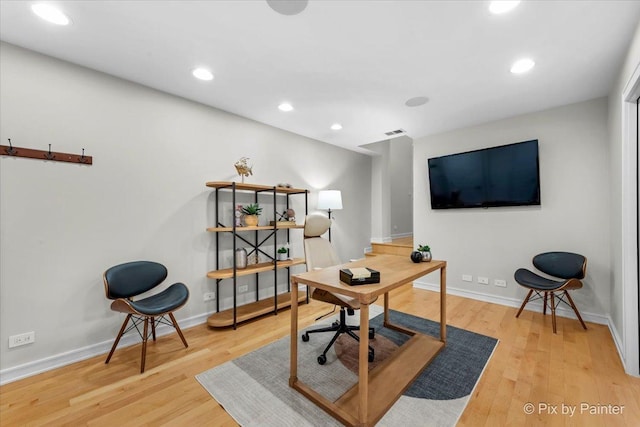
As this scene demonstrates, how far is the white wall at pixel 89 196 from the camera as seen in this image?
2.05 m

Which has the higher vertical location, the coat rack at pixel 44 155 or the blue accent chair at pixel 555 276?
the coat rack at pixel 44 155

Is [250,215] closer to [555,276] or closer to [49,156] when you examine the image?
[49,156]

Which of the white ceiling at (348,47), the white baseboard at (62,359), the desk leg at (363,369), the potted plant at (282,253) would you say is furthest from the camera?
the potted plant at (282,253)

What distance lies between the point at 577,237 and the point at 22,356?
18.1 feet

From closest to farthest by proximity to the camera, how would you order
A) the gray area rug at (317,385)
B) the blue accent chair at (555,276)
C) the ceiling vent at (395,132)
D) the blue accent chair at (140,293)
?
1. the gray area rug at (317,385)
2. the blue accent chair at (140,293)
3. the blue accent chair at (555,276)
4. the ceiling vent at (395,132)

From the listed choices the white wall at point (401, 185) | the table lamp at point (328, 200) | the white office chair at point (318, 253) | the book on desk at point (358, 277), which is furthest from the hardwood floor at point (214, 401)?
the white wall at point (401, 185)

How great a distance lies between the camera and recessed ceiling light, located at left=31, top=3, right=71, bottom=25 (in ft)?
5.55

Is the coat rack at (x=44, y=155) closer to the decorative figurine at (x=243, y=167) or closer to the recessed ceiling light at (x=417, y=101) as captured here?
the decorative figurine at (x=243, y=167)

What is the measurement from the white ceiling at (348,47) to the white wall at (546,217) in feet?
1.32

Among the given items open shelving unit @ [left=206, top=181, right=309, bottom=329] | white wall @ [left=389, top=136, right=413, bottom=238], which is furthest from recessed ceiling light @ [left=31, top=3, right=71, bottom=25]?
white wall @ [left=389, top=136, right=413, bottom=238]

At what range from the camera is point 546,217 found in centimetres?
326

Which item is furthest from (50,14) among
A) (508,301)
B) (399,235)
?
(399,235)

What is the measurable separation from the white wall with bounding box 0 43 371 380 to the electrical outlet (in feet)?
0.11

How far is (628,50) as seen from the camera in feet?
6.69
